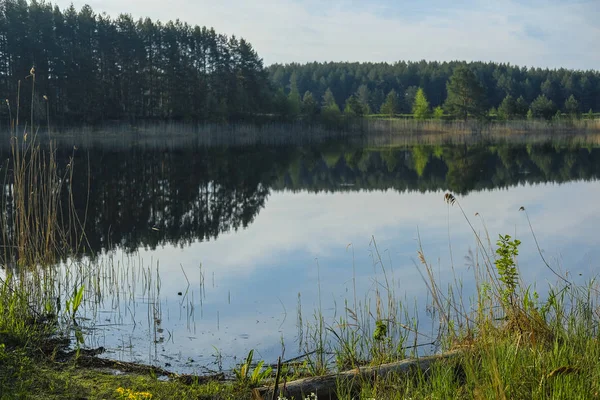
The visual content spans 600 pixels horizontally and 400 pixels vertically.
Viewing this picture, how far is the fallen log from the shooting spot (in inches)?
154

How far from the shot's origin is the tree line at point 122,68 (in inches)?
1678

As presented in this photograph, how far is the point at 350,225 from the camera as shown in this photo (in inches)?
510

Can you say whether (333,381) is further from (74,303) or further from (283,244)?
(283,244)

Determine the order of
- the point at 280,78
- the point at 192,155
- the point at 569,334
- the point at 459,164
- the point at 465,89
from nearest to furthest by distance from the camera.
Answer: the point at 569,334 → the point at 459,164 → the point at 192,155 → the point at 465,89 → the point at 280,78

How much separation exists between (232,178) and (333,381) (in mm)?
17864

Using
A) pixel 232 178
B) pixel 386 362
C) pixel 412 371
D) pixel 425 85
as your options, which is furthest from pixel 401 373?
pixel 425 85

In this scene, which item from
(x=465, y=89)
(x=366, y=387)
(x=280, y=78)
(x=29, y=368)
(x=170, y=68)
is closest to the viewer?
(x=366, y=387)

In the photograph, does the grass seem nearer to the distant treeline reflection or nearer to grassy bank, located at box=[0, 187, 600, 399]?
grassy bank, located at box=[0, 187, 600, 399]

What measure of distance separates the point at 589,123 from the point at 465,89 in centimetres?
1285

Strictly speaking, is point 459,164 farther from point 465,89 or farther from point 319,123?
point 465,89

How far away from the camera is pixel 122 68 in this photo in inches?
1889

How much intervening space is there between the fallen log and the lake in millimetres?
960

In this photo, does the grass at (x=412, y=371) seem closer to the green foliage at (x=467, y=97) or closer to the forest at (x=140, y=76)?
the forest at (x=140, y=76)

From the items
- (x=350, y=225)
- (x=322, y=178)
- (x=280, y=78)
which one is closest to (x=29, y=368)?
(x=350, y=225)
